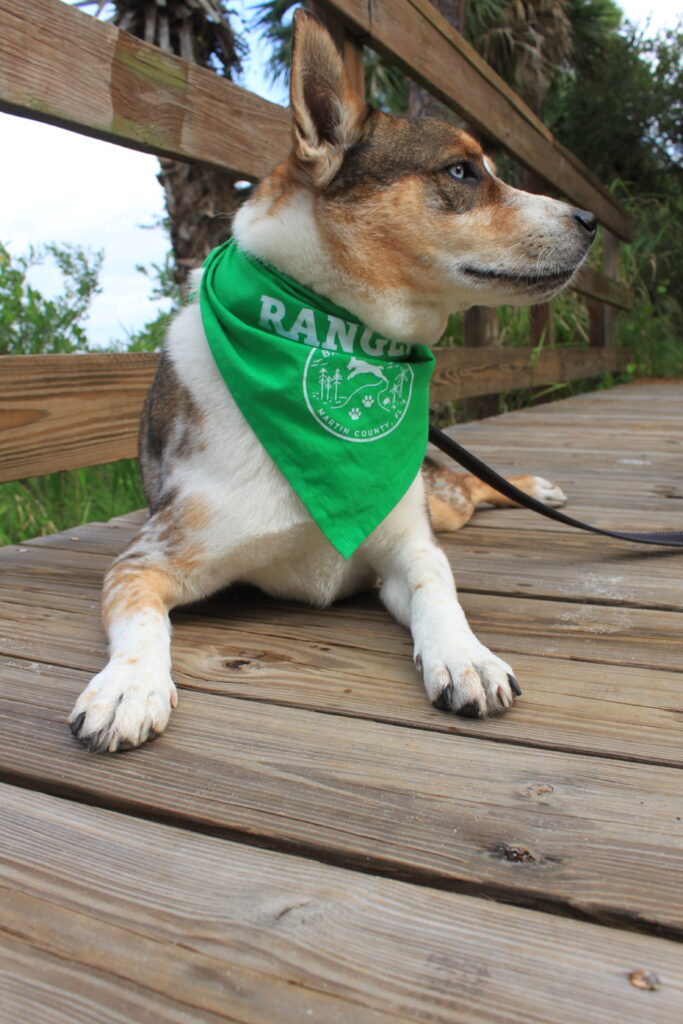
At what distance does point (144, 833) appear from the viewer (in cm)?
112

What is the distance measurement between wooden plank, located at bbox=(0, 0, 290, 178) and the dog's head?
0.56 metres

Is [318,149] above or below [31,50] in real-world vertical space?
below

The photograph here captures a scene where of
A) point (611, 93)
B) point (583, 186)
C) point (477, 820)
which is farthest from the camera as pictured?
point (611, 93)

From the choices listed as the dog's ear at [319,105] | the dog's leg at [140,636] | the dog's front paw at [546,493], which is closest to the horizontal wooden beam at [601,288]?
the dog's front paw at [546,493]

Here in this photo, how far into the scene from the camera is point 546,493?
312 cm

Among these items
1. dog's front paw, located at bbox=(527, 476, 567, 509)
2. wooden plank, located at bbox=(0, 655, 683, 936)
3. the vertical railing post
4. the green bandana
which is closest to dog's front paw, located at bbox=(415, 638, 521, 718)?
wooden plank, located at bbox=(0, 655, 683, 936)

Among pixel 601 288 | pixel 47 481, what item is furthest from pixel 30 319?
pixel 601 288

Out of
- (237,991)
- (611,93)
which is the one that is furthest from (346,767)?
(611,93)

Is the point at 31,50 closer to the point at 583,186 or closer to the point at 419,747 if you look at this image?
the point at 419,747

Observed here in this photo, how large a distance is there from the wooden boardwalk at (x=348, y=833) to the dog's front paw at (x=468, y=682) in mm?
33

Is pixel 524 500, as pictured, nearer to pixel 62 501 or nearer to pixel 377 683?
pixel 377 683

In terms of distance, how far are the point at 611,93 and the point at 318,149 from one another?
18.1m

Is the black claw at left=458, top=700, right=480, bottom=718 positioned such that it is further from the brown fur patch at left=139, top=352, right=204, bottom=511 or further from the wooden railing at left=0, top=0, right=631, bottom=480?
the wooden railing at left=0, top=0, right=631, bottom=480

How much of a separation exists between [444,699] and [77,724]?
0.63 meters
